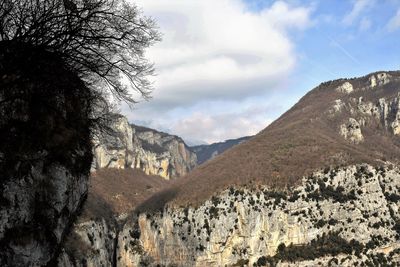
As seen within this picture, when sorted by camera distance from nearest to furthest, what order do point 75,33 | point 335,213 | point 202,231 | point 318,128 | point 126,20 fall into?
point 75,33
point 126,20
point 335,213
point 202,231
point 318,128

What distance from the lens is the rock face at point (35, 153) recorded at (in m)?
12.9

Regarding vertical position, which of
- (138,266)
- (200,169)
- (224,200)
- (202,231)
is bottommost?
(138,266)

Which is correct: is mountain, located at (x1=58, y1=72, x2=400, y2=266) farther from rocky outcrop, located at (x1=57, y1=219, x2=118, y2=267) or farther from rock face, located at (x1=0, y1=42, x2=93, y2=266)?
rock face, located at (x1=0, y1=42, x2=93, y2=266)

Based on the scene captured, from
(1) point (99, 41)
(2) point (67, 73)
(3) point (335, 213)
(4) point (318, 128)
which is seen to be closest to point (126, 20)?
(1) point (99, 41)

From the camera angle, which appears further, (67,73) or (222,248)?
(222,248)

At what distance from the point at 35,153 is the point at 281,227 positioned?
11213cm

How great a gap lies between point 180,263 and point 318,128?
6808 centimetres

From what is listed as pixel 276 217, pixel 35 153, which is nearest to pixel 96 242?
pixel 276 217

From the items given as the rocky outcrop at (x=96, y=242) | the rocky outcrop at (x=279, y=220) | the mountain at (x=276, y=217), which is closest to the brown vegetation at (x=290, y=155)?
the mountain at (x=276, y=217)

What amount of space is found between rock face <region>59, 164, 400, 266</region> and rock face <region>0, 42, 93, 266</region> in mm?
99289

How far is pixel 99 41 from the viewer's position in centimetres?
1389

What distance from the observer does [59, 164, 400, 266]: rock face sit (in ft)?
372

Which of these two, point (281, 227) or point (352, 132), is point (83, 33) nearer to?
point (281, 227)

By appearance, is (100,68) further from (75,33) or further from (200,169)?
(200,169)
